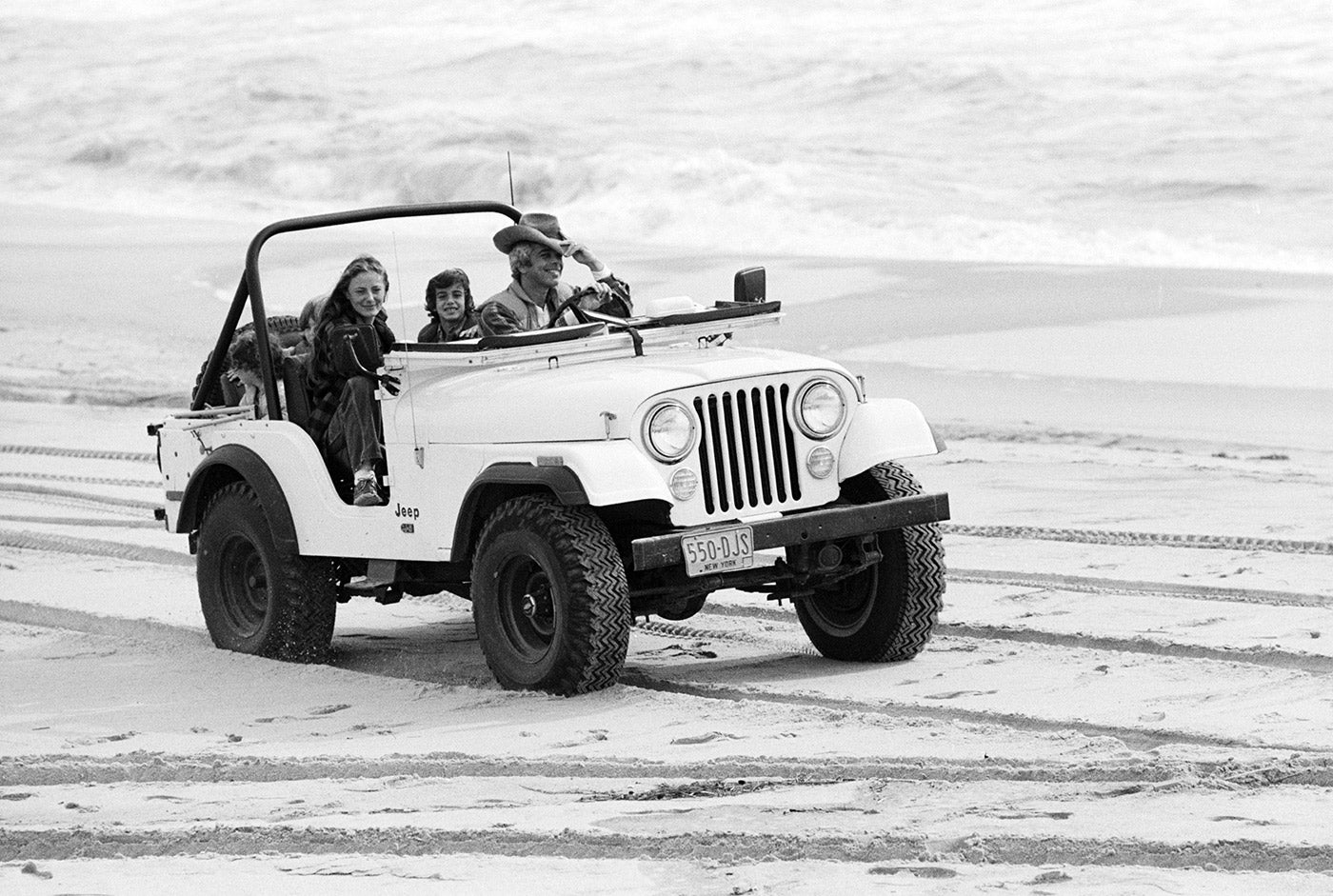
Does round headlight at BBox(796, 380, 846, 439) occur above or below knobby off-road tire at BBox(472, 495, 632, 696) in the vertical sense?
above

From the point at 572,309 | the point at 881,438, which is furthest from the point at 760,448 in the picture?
the point at 572,309

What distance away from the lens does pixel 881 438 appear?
747cm

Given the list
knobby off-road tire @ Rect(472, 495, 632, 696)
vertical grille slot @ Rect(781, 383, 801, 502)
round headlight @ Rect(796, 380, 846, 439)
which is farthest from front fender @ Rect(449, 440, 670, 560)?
round headlight @ Rect(796, 380, 846, 439)

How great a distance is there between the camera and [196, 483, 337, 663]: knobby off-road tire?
8.23 meters

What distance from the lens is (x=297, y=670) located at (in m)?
8.07

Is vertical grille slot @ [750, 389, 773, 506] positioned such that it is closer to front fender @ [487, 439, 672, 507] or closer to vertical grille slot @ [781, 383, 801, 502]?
vertical grille slot @ [781, 383, 801, 502]

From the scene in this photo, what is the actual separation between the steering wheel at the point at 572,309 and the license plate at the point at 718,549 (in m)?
1.28

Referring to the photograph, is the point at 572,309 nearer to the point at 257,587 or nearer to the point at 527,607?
the point at 527,607

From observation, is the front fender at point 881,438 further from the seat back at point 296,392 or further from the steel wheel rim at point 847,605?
the seat back at point 296,392

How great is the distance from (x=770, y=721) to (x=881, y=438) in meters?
1.22

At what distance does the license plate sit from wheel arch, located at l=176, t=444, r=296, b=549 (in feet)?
6.30

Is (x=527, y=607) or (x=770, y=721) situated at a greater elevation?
(x=527, y=607)

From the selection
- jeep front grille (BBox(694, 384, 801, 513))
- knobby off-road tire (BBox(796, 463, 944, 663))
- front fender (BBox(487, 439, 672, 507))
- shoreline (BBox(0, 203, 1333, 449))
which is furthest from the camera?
shoreline (BBox(0, 203, 1333, 449))

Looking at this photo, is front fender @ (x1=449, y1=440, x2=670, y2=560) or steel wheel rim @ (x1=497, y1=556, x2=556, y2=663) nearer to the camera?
front fender @ (x1=449, y1=440, x2=670, y2=560)
